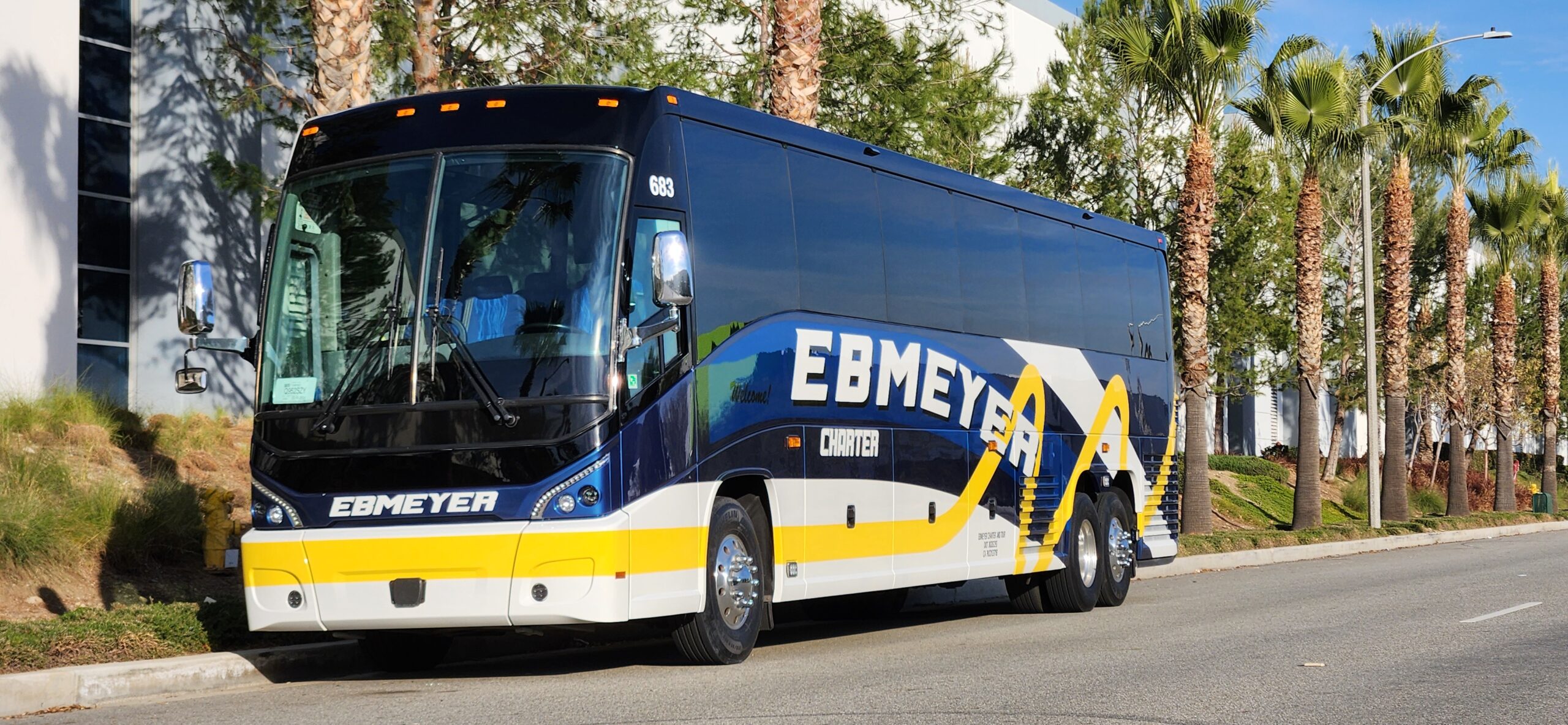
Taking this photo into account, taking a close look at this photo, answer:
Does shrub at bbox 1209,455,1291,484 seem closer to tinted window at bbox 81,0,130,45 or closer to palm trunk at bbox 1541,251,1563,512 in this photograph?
palm trunk at bbox 1541,251,1563,512

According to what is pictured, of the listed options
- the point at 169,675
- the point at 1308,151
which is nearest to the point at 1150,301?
the point at 169,675

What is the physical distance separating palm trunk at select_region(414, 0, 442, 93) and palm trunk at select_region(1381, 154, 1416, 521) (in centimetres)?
2561

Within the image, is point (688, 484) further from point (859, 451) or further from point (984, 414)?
point (984, 414)

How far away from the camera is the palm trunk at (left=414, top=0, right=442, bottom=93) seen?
20906 millimetres

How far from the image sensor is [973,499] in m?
14.0

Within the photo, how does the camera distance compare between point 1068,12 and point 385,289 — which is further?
point 1068,12

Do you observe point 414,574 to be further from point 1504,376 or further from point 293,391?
point 1504,376

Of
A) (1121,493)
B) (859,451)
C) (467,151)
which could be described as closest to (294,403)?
(467,151)

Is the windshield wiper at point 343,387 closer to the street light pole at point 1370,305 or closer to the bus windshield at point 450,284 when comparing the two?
the bus windshield at point 450,284

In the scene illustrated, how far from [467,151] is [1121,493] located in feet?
31.3

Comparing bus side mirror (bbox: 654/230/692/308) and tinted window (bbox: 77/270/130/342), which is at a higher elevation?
tinted window (bbox: 77/270/130/342)

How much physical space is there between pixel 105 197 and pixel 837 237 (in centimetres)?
1741

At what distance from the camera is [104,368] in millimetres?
25375

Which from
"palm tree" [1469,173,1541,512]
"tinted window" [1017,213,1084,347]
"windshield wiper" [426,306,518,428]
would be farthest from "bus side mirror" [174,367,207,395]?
"palm tree" [1469,173,1541,512]
